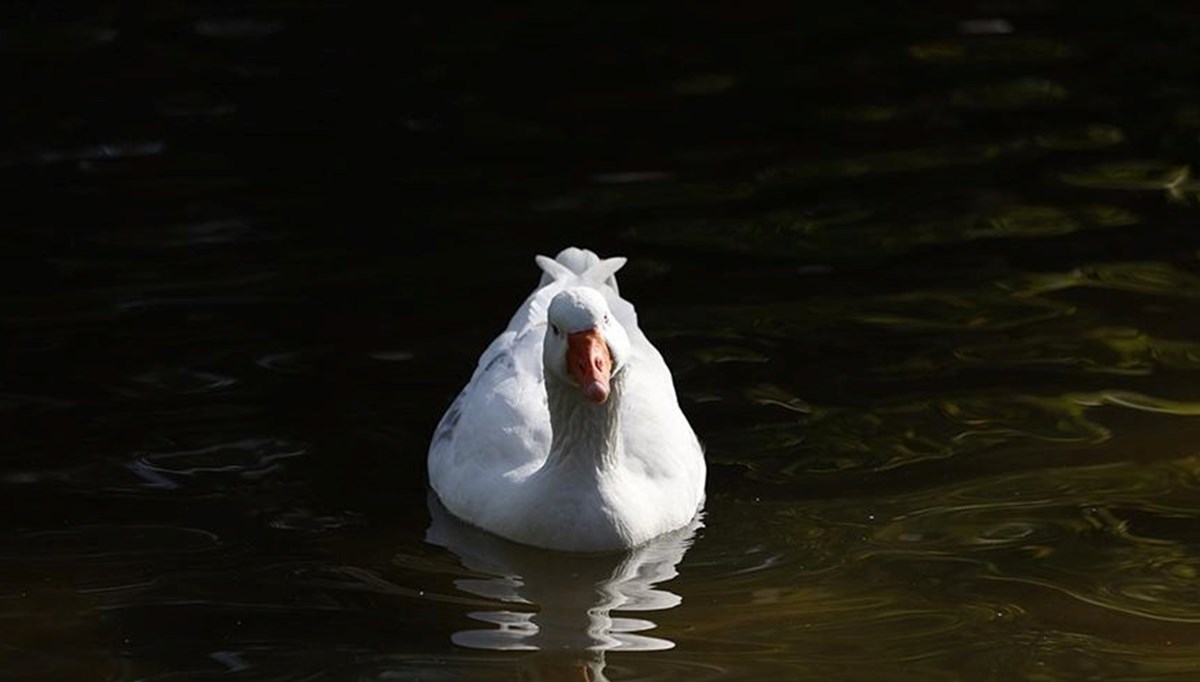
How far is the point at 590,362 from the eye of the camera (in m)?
8.32

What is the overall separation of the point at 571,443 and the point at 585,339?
52 cm

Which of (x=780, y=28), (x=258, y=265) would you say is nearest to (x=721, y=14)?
(x=780, y=28)

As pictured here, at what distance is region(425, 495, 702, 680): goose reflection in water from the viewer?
305 inches

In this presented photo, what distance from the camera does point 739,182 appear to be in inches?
507

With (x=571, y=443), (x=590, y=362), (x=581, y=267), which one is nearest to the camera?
(x=590, y=362)

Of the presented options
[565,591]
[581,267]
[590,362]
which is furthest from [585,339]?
[581,267]

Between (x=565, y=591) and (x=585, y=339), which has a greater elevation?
(x=585, y=339)

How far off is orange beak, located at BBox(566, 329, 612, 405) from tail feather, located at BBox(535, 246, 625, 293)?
51.2 inches

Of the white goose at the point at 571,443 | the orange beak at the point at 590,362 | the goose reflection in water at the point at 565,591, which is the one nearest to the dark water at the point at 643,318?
the goose reflection in water at the point at 565,591

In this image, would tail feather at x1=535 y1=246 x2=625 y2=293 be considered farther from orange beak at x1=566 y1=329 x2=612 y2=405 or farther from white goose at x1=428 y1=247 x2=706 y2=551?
orange beak at x1=566 y1=329 x2=612 y2=405

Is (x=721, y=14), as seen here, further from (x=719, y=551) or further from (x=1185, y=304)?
(x=719, y=551)

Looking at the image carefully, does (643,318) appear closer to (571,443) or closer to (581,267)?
(581,267)

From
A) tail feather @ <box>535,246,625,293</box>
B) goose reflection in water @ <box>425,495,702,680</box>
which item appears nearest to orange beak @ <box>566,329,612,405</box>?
goose reflection in water @ <box>425,495,702,680</box>

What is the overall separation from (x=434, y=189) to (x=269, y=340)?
2434 millimetres
